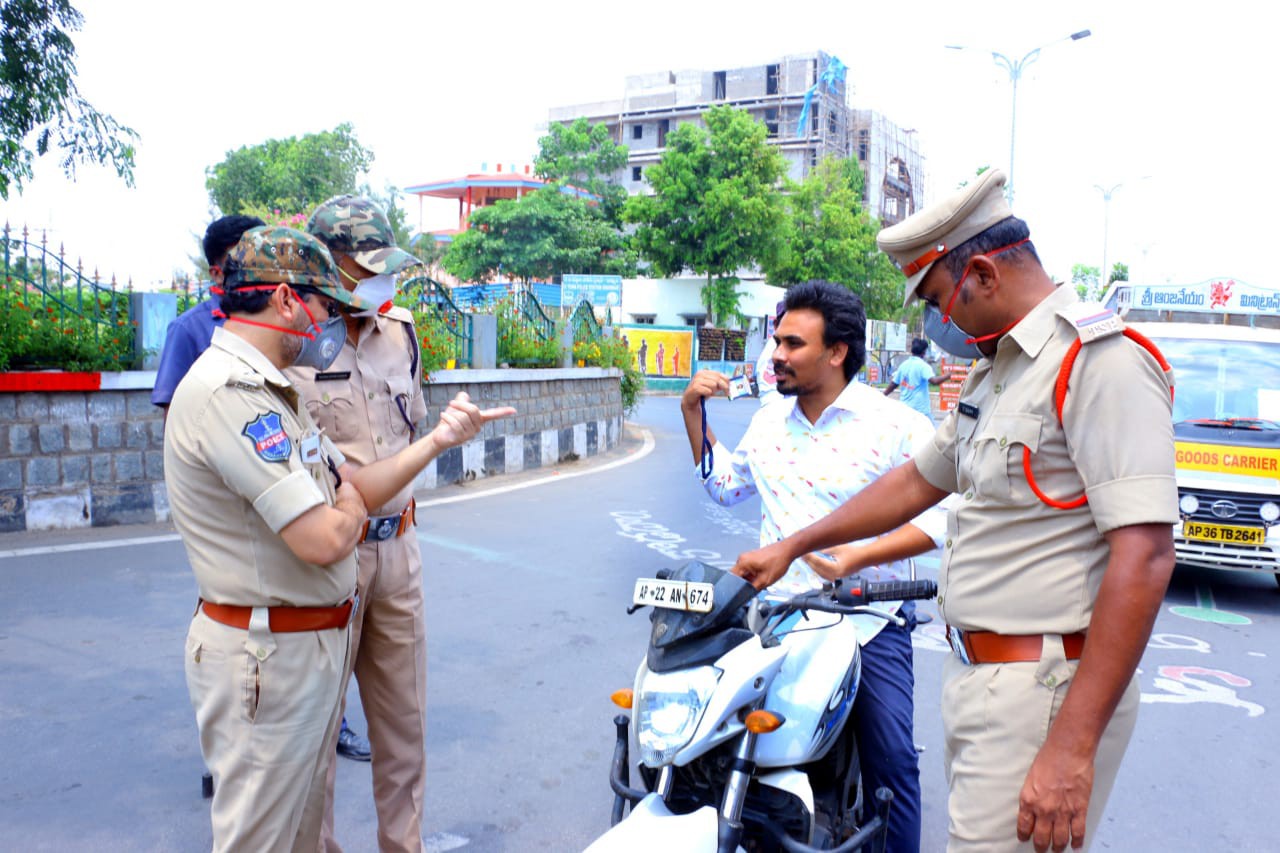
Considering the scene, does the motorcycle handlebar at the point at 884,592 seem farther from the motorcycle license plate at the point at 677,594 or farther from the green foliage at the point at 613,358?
the green foliage at the point at 613,358

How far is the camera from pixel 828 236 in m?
39.2

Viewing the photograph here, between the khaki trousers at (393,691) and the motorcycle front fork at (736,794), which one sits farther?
the khaki trousers at (393,691)

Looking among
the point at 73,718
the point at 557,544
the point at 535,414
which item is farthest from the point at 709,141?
the point at 73,718

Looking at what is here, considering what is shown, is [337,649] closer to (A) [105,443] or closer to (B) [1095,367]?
(B) [1095,367]

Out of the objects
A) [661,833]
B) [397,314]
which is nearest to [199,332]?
[397,314]

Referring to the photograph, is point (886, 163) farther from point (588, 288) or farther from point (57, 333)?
point (57, 333)

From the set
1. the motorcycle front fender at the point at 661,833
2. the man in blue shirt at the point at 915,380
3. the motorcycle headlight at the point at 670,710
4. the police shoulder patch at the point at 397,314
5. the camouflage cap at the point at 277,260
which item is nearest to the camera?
the motorcycle front fender at the point at 661,833

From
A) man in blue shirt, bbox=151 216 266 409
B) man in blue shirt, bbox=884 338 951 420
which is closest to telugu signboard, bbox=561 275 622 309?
man in blue shirt, bbox=884 338 951 420

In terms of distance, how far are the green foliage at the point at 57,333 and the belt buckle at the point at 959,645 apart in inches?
285

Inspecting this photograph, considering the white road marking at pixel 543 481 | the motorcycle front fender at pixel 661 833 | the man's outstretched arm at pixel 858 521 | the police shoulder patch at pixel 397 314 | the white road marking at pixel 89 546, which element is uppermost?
the police shoulder patch at pixel 397 314

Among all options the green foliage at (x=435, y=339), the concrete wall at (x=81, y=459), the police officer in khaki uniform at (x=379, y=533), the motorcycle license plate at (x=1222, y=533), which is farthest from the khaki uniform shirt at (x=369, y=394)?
the green foliage at (x=435, y=339)

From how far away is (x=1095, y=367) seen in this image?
1738 mm

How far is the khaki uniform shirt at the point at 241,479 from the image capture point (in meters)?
2.00

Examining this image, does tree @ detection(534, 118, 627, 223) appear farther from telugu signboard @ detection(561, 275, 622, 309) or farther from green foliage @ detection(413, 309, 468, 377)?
green foliage @ detection(413, 309, 468, 377)
